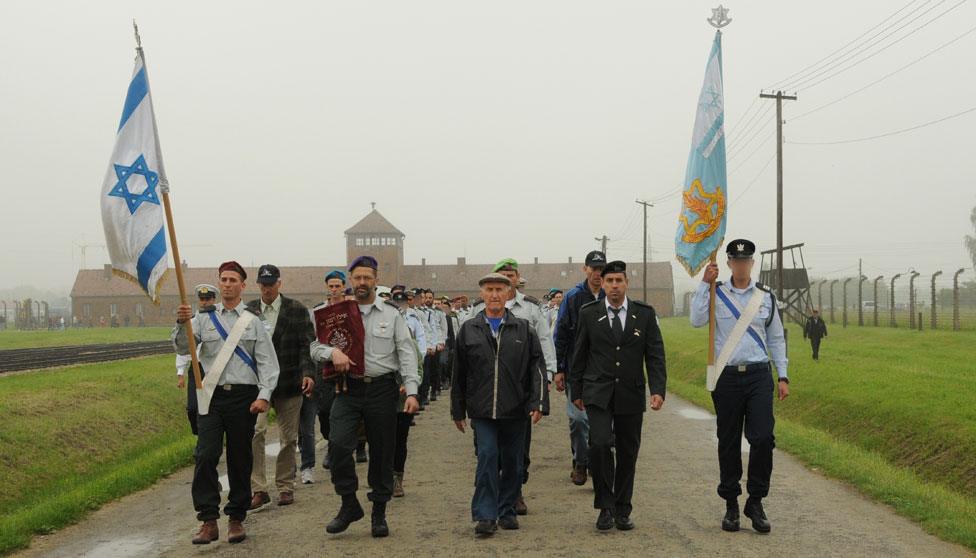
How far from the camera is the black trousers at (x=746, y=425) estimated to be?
711cm

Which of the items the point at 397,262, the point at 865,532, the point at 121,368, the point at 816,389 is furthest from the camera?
the point at 397,262

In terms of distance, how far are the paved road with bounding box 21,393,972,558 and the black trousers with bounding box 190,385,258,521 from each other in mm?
303

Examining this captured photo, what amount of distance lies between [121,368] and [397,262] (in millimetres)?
85809

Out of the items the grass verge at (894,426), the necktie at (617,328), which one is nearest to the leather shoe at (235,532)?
the necktie at (617,328)

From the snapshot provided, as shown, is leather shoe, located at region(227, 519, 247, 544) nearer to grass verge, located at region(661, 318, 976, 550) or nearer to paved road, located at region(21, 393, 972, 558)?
paved road, located at region(21, 393, 972, 558)

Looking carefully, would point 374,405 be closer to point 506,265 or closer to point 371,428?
point 371,428

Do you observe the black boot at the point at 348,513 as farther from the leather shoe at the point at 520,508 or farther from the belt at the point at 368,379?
the leather shoe at the point at 520,508

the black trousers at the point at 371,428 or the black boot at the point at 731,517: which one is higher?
the black trousers at the point at 371,428

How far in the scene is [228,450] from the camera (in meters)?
7.16

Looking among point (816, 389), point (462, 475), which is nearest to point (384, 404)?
point (462, 475)

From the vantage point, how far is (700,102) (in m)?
8.98

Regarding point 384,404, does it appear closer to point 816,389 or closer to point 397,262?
point 816,389

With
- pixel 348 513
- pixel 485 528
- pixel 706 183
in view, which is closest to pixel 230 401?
pixel 348 513

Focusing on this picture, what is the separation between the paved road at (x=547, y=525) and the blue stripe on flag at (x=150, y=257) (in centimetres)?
207
